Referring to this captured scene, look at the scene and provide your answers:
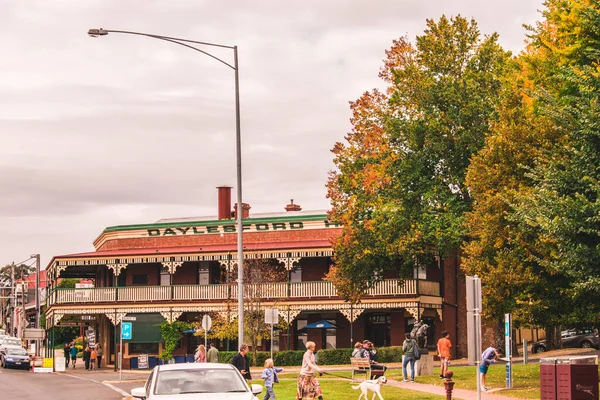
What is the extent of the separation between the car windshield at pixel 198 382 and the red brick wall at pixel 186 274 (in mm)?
41670

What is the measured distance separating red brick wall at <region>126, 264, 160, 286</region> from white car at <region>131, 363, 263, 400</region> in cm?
4257

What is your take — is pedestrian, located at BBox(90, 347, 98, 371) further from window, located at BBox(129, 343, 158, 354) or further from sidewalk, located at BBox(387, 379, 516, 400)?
sidewalk, located at BBox(387, 379, 516, 400)

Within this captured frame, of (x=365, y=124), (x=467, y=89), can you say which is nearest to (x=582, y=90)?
(x=467, y=89)

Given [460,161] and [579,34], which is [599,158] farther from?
[460,161]

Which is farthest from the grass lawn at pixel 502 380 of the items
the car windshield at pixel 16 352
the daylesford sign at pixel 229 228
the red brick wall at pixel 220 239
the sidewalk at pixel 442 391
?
the car windshield at pixel 16 352

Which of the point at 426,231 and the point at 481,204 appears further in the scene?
the point at 426,231

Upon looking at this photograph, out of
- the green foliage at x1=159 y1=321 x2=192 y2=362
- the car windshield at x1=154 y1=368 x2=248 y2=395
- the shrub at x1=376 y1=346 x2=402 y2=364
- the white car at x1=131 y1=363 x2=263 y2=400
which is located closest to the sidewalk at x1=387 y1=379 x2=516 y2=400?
the white car at x1=131 y1=363 x2=263 y2=400

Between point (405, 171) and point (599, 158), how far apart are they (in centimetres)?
2080

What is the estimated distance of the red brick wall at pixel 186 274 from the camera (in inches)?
2251

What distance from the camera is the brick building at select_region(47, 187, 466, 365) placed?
171 feet

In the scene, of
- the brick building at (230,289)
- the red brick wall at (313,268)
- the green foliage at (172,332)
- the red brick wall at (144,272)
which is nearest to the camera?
the brick building at (230,289)

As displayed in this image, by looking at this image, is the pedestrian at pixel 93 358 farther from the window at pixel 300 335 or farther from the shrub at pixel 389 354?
the shrub at pixel 389 354

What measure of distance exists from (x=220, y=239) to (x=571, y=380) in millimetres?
40863

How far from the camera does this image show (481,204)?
30.8 m
